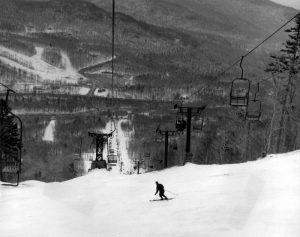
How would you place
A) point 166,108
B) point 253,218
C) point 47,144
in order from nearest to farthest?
1. point 253,218
2. point 47,144
3. point 166,108

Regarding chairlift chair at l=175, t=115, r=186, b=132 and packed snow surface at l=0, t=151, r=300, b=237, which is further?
chairlift chair at l=175, t=115, r=186, b=132

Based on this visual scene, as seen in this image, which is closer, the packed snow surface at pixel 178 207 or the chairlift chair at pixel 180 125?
the packed snow surface at pixel 178 207

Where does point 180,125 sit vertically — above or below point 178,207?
above

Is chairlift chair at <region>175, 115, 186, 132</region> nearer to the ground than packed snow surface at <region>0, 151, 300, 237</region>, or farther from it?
farther from it

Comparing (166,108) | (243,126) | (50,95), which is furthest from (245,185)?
(50,95)

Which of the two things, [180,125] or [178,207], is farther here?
[180,125]

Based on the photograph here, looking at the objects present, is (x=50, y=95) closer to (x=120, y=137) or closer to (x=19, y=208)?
(x=120, y=137)

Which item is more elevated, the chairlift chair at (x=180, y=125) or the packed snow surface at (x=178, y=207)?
the chairlift chair at (x=180, y=125)

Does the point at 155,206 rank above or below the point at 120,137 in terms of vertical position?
above
